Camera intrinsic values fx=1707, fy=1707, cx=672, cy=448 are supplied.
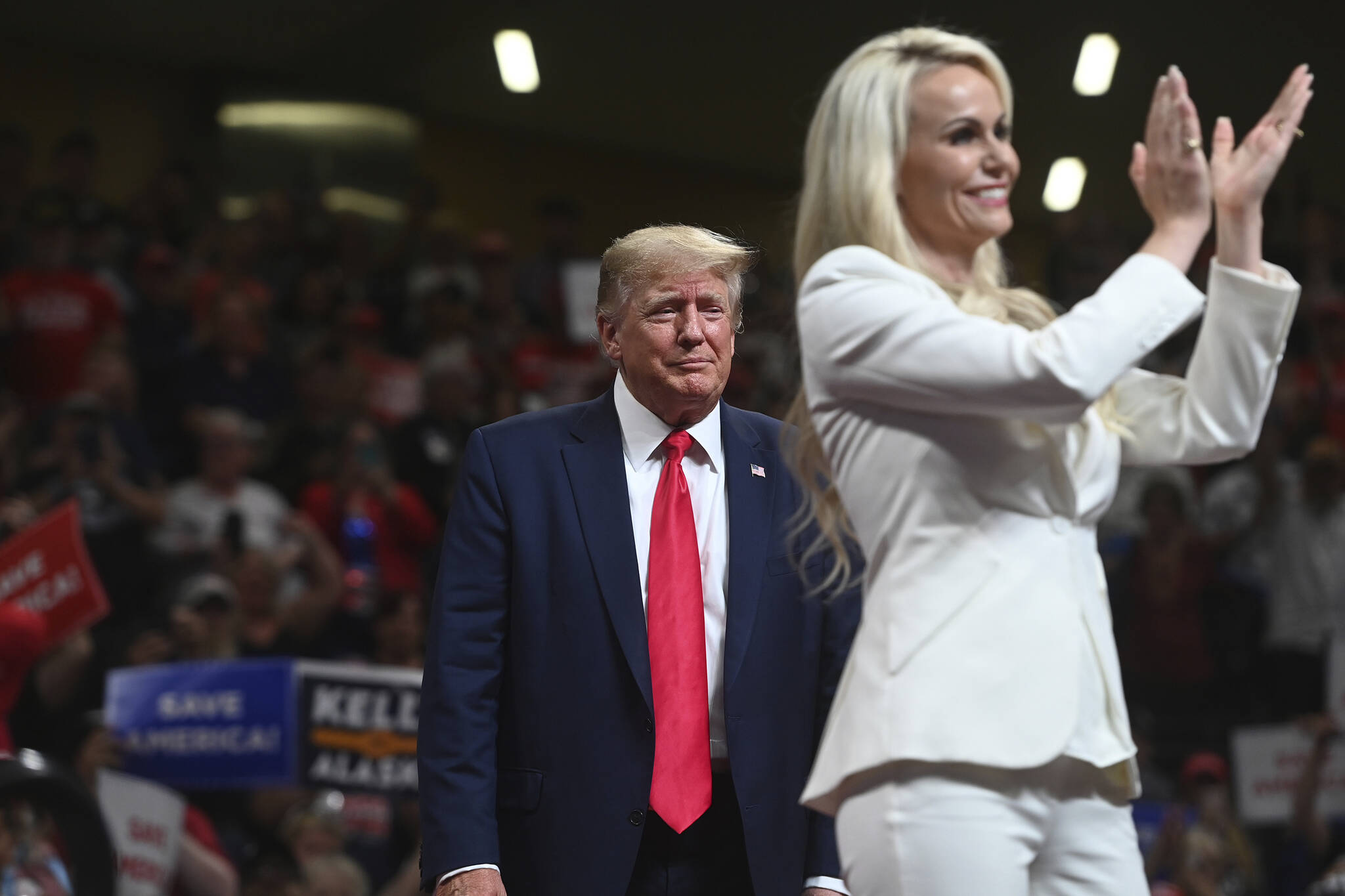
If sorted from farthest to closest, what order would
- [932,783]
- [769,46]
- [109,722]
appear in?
[769,46] < [109,722] < [932,783]

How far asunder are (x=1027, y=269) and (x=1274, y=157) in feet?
25.9

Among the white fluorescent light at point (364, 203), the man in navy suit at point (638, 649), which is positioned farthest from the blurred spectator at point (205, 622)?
the white fluorescent light at point (364, 203)

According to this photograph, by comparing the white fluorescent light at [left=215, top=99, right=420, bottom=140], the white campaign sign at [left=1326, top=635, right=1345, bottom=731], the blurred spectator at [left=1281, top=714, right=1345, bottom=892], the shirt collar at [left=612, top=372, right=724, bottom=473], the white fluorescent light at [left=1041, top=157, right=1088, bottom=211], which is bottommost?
the blurred spectator at [left=1281, top=714, right=1345, bottom=892]

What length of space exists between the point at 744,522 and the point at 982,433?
2.25 feet

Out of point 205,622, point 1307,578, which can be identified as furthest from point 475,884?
point 1307,578

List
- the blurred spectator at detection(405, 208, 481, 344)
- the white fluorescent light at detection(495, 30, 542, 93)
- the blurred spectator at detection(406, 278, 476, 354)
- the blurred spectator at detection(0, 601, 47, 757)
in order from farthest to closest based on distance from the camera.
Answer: the white fluorescent light at detection(495, 30, 542, 93)
the blurred spectator at detection(405, 208, 481, 344)
the blurred spectator at detection(406, 278, 476, 354)
the blurred spectator at detection(0, 601, 47, 757)

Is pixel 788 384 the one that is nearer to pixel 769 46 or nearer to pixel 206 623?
pixel 769 46

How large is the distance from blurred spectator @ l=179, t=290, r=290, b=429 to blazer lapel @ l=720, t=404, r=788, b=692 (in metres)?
4.69

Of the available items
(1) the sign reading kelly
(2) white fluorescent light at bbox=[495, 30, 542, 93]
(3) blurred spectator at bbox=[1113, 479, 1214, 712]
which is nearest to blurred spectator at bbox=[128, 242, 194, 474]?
(1) the sign reading kelly

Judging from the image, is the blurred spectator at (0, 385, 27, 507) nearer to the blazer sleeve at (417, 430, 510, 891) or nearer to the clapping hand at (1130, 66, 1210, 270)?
the blazer sleeve at (417, 430, 510, 891)

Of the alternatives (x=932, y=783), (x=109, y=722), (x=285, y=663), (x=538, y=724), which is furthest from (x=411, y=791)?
(x=932, y=783)

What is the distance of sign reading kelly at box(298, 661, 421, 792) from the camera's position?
4922 mm

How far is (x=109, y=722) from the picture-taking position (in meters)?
4.88

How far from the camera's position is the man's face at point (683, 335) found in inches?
92.2
